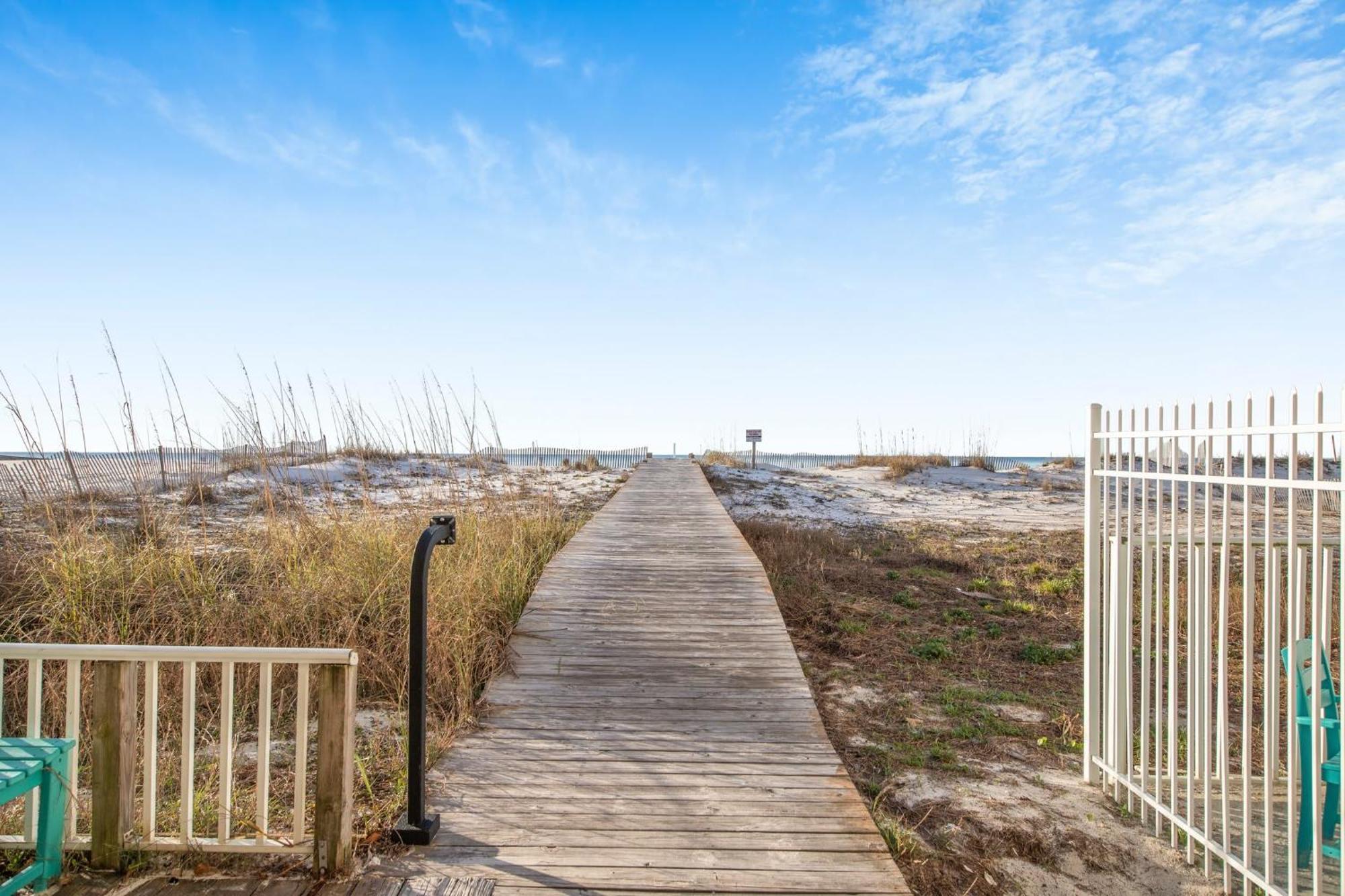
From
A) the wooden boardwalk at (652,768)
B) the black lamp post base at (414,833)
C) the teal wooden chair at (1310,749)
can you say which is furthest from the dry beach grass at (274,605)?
the teal wooden chair at (1310,749)

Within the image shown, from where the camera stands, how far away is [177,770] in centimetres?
358

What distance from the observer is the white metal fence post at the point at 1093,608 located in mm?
3488

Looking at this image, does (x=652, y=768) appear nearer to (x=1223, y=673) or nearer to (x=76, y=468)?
(x=1223, y=673)

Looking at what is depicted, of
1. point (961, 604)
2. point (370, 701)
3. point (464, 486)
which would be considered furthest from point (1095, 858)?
point (464, 486)

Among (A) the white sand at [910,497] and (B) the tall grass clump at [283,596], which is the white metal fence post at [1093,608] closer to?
(B) the tall grass clump at [283,596]

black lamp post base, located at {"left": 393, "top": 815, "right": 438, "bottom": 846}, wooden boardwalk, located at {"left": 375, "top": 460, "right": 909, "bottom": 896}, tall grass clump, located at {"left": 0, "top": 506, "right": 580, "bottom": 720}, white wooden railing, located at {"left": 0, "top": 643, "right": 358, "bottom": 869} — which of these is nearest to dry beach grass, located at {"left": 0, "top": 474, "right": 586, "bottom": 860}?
tall grass clump, located at {"left": 0, "top": 506, "right": 580, "bottom": 720}

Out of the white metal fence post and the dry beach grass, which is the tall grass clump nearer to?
the dry beach grass

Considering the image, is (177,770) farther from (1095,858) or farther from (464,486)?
(464,486)

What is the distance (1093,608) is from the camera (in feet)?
11.6

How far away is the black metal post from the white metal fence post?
273cm

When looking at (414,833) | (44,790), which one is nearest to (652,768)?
(414,833)

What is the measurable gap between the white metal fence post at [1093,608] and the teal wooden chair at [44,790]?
12.2 ft

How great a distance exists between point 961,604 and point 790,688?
3527 millimetres

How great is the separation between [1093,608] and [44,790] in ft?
12.6
